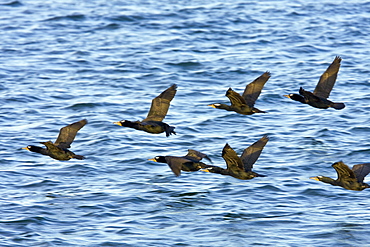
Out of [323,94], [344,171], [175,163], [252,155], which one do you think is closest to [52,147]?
[175,163]

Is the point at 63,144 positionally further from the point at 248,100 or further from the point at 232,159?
the point at 248,100

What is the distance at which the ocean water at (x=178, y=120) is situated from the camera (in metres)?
11.7

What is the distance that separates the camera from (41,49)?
80.2 feet

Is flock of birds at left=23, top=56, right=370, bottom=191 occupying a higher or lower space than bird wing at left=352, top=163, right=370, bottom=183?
higher

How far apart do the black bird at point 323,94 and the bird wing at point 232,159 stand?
2226 millimetres

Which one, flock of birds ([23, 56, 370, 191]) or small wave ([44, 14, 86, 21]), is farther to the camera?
small wave ([44, 14, 86, 21])

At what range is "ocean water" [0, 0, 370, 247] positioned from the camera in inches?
462

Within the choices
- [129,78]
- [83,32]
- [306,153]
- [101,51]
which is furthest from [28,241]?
[83,32]

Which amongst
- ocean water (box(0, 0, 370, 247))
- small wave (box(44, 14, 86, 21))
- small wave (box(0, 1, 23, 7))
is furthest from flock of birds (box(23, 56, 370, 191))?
small wave (box(0, 1, 23, 7))

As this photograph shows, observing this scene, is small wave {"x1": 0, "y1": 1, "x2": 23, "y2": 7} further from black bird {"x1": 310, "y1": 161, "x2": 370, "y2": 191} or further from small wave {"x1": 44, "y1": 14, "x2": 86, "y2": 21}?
black bird {"x1": 310, "y1": 161, "x2": 370, "y2": 191}

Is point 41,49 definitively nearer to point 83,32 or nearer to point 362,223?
point 83,32

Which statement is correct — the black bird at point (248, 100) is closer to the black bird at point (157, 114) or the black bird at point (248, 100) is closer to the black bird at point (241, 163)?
the black bird at point (241, 163)

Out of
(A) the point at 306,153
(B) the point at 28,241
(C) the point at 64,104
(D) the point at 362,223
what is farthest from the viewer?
(C) the point at 64,104

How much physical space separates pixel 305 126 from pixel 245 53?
289 inches
